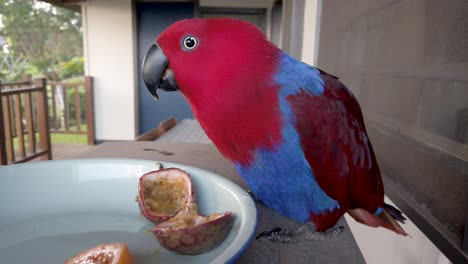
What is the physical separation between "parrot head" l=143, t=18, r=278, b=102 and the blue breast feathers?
4 centimetres

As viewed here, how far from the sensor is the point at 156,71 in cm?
49

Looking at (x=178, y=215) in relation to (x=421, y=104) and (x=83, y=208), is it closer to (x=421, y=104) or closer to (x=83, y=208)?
(x=83, y=208)

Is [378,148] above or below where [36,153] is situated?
above

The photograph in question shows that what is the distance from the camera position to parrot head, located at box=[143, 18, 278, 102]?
17.1 inches

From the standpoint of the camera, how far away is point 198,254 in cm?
35

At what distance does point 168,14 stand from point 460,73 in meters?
3.26

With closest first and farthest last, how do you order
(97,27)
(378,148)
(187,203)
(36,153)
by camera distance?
(187,203) → (378,148) → (36,153) → (97,27)

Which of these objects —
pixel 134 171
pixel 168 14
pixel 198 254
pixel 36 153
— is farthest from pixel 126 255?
pixel 168 14

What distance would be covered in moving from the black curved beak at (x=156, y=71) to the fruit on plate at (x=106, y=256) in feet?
0.80

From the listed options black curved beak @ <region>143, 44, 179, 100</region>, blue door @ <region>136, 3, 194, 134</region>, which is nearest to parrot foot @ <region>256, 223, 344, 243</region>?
black curved beak @ <region>143, 44, 179, 100</region>

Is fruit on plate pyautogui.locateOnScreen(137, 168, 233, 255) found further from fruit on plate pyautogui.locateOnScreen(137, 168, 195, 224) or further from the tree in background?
the tree in background

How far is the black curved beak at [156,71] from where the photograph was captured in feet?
1.58

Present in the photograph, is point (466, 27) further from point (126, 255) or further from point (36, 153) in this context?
point (36, 153)

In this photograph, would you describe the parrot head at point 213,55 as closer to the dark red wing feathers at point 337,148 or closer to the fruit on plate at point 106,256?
the dark red wing feathers at point 337,148
